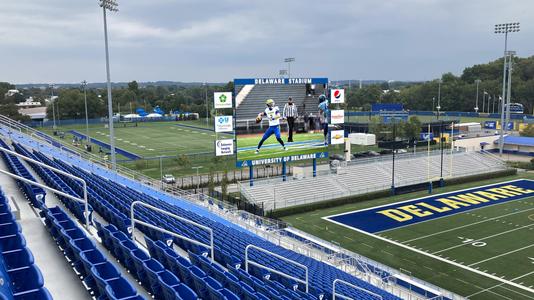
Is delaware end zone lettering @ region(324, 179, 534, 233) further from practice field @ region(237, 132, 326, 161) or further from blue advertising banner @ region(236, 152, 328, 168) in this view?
practice field @ region(237, 132, 326, 161)

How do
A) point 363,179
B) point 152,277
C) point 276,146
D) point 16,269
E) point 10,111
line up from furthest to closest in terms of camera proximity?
point 10,111
point 363,179
point 276,146
point 152,277
point 16,269

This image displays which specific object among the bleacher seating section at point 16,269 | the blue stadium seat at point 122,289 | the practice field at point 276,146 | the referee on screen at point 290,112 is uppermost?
the referee on screen at point 290,112

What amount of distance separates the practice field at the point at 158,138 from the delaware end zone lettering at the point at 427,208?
3066 centimetres

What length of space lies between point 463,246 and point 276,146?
13.3 m

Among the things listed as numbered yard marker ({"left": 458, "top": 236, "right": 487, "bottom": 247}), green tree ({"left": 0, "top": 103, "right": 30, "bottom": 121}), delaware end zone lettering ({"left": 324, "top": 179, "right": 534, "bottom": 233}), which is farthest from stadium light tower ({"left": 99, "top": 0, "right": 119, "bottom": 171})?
green tree ({"left": 0, "top": 103, "right": 30, "bottom": 121})

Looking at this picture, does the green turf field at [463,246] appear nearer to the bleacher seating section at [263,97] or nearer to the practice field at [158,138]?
the bleacher seating section at [263,97]

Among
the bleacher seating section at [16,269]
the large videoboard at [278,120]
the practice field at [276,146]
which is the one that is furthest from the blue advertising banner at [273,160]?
the bleacher seating section at [16,269]

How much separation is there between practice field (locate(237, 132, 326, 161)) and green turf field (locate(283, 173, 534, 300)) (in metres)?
4.55

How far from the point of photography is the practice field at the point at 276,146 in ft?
98.7

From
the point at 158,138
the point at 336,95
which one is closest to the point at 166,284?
the point at 336,95

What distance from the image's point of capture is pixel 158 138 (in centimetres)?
7044

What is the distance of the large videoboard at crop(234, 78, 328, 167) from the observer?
98.1ft

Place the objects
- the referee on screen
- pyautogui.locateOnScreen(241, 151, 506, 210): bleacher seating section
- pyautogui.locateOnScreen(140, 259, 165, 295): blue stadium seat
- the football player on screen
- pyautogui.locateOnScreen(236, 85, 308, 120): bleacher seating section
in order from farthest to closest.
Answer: pyautogui.locateOnScreen(241, 151, 506, 210): bleacher seating section, the referee on screen, the football player on screen, pyautogui.locateOnScreen(236, 85, 308, 120): bleacher seating section, pyautogui.locateOnScreen(140, 259, 165, 295): blue stadium seat

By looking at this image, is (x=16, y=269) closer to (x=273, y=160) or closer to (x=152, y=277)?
(x=152, y=277)
